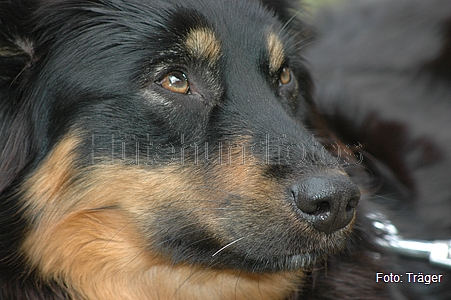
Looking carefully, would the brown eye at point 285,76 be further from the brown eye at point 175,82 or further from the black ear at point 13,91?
the black ear at point 13,91

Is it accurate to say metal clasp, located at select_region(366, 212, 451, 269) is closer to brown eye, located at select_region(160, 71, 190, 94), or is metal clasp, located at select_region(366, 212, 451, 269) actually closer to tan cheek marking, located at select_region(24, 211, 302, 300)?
tan cheek marking, located at select_region(24, 211, 302, 300)

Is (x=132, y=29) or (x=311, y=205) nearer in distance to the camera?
(x=311, y=205)

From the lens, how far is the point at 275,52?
319 cm

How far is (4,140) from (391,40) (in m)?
2.81

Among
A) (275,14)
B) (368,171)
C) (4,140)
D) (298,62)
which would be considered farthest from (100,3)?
(368,171)

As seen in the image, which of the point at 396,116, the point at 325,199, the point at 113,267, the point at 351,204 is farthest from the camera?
the point at 396,116

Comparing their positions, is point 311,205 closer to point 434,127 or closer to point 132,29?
point 132,29

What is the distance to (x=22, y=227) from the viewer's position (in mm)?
2896

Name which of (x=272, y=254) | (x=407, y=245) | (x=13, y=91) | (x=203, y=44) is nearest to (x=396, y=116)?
(x=407, y=245)

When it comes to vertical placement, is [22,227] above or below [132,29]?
below

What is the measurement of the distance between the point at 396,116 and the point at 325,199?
173cm

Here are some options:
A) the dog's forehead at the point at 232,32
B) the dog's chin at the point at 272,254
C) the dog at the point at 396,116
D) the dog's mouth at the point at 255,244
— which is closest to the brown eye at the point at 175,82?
the dog's forehead at the point at 232,32

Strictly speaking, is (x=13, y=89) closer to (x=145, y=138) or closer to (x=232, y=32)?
(x=145, y=138)

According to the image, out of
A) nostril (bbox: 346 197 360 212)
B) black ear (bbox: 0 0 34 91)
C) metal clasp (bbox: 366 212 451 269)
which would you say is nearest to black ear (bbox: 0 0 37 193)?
black ear (bbox: 0 0 34 91)
